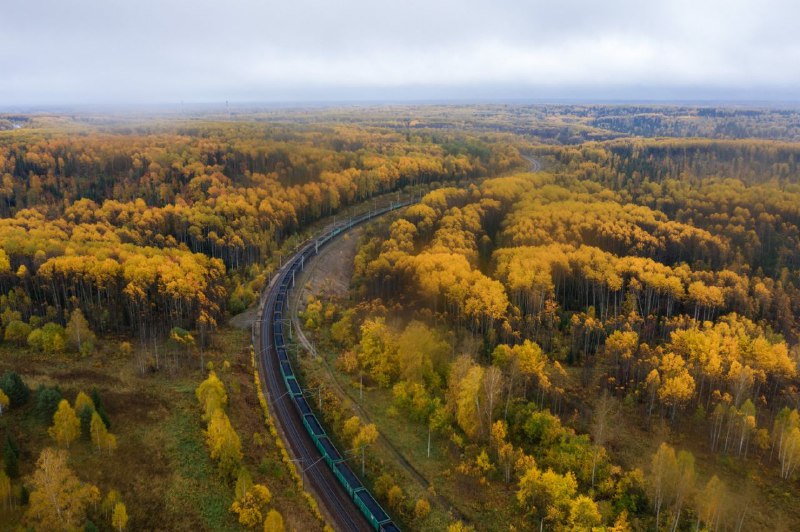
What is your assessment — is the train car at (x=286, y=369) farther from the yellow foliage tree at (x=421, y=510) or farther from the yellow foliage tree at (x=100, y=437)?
the yellow foliage tree at (x=421, y=510)

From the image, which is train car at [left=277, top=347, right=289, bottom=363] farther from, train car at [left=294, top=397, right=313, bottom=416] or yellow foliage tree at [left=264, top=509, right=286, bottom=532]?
yellow foliage tree at [left=264, top=509, right=286, bottom=532]

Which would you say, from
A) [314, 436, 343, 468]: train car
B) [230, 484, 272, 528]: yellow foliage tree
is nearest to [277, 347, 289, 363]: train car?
[314, 436, 343, 468]: train car

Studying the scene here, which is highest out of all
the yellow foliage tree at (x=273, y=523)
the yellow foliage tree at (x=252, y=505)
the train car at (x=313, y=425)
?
the yellow foliage tree at (x=273, y=523)

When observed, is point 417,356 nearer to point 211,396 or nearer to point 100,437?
point 211,396

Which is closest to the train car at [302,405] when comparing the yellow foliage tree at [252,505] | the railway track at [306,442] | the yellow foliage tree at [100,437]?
the railway track at [306,442]

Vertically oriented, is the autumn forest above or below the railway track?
above

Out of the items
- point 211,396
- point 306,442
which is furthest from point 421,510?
point 211,396

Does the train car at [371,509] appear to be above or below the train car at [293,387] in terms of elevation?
below
